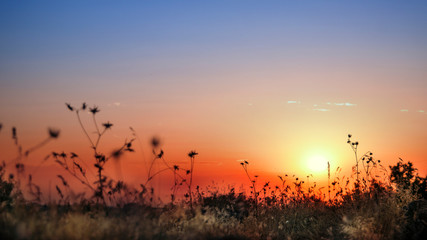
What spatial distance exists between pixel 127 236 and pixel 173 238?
4.97ft

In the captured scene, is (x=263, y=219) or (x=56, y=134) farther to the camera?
(x=263, y=219)

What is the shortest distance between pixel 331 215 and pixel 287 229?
56.9 inches

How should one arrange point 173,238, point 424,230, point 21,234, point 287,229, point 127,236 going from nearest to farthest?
point 21,234 → point 127,236 → point 173,238 → point 424,230 → point 287,229

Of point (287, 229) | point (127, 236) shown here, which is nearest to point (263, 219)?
point (287, 229)

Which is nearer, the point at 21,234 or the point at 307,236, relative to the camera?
the point at 21,234

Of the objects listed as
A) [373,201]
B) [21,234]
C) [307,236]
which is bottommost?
[307,236]

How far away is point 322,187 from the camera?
15078 mm

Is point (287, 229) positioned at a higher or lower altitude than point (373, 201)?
lower

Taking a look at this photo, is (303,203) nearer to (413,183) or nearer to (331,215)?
(331,215)

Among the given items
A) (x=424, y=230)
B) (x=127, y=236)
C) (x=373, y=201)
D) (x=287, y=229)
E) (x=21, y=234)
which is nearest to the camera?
(x=21, y=234)

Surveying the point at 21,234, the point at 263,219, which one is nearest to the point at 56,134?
the point at 21,234

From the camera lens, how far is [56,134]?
7535 mm

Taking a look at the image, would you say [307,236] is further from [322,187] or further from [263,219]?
[322,187]

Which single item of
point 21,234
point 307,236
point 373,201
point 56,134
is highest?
point 56,134
